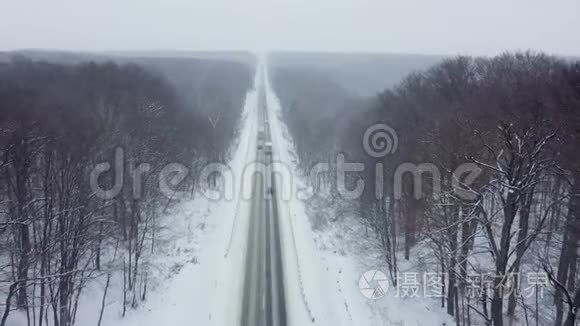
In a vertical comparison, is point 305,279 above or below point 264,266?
below

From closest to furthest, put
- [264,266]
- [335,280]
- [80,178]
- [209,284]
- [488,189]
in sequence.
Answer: [488,189] < [80,178] < [209,284] < [335,280] < [264,266]

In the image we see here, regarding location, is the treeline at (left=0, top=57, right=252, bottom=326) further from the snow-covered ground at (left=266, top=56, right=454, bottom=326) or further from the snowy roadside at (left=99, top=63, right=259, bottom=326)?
the snow-covered ground at (left=266, top=56, right=454, bottom=326)

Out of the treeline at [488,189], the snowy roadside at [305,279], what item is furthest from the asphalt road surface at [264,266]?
the treeline at [488,189]

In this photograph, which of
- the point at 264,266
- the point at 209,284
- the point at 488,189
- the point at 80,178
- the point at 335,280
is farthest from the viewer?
the point at 264,266

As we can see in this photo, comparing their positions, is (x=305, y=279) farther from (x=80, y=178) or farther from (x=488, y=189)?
(x=80, y=178)

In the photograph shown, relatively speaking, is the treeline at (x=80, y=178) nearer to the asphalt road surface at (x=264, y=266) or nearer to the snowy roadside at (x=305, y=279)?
the asphalt road surface at (x=264, y=266)

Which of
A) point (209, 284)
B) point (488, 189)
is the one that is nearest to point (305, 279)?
point (209, 284)

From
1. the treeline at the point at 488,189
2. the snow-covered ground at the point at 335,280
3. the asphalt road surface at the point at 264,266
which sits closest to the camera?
the treeline at the point at 488,189
